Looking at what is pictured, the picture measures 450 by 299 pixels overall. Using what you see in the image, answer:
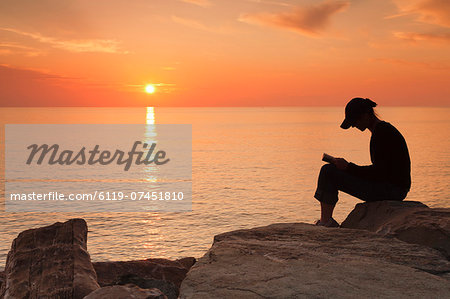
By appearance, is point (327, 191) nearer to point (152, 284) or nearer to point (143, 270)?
point (152, 284)

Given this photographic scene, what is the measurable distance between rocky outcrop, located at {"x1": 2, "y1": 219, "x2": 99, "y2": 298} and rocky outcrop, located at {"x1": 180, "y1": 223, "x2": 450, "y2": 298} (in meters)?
1.33

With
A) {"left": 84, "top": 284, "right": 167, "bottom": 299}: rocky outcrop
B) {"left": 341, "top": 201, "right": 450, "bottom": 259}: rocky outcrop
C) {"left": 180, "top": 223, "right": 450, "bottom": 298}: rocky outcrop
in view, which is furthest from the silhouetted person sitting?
{"left": 84, "top": 284, "right": 167, "bottom": 299}: rocky outcrop

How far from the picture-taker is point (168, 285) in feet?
17.5

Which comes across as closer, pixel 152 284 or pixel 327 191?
pixel 152 284

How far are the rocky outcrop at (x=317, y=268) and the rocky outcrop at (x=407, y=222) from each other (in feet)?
0.97

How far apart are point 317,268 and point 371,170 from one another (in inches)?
113

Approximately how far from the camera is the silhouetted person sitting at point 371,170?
6316mm

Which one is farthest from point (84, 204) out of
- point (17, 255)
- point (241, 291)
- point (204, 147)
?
point (204, 147)

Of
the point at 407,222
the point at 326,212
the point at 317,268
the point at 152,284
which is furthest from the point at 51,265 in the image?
the point at 407,222

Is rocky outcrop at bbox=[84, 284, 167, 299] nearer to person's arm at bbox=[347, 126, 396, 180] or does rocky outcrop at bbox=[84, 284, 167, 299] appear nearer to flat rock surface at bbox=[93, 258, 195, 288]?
flat rock surface at bbox=[93, 258, 195, 288]

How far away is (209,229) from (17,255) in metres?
19.5

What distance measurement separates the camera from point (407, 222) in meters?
5.59

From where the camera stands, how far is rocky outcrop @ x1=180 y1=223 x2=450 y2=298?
3.54m

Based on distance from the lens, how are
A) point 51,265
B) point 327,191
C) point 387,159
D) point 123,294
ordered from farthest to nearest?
1. point 327,191
2. point 387,159
3. point 51,265
4. point 123,294
